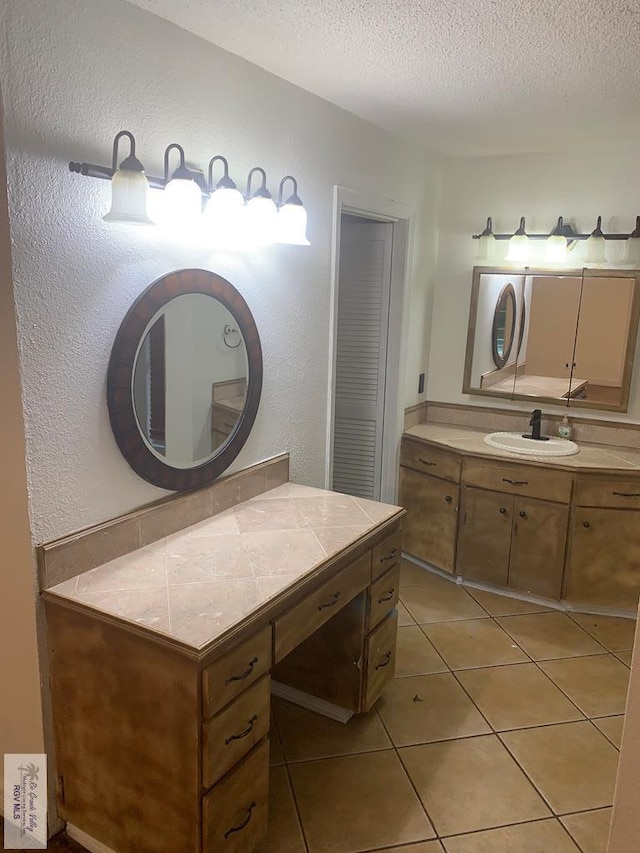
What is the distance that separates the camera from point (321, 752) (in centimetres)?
229

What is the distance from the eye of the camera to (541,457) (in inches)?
128

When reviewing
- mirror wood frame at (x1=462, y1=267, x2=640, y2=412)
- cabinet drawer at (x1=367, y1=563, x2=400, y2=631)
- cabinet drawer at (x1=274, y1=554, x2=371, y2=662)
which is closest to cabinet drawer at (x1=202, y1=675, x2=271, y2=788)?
cabinet drawer at (x1=274, y1=554, x2=371, y2=662)

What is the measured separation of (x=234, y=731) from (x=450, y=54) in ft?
6.82

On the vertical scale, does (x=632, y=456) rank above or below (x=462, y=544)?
above

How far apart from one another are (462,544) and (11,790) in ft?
7.69

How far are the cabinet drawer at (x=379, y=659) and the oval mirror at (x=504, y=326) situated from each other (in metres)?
1.86

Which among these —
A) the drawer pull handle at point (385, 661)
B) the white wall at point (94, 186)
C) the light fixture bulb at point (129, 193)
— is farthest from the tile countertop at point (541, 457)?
the light fixture bulb at point (129, 193)

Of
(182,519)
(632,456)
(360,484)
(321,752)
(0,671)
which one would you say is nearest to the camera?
(0,671)

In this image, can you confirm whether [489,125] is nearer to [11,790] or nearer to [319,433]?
[319,433]

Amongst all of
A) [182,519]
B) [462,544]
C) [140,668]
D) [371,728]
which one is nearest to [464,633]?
[462,544]

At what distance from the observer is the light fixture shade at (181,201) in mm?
1793

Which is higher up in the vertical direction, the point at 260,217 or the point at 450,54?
the point at 450,54

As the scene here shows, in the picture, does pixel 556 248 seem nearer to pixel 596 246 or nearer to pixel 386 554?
pixel 596 246

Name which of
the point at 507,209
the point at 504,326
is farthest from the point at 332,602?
the point at 507,209
